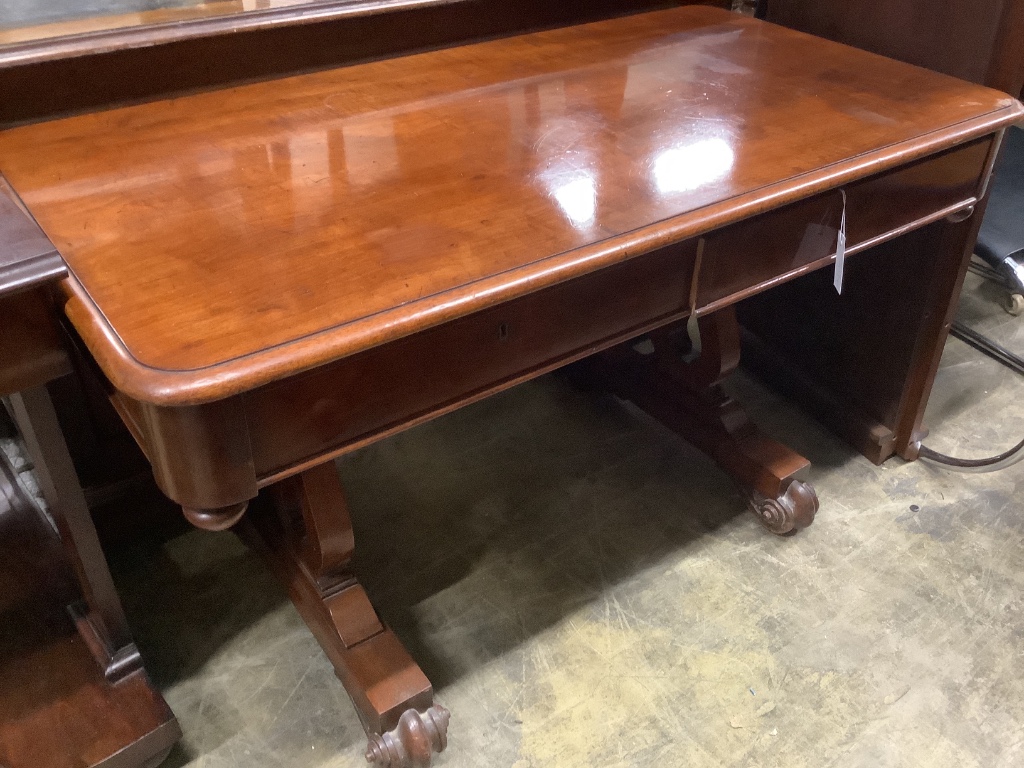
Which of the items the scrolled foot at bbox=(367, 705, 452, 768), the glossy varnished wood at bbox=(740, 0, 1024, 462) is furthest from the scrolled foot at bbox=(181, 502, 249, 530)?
the glossy varnished wood at bbox=(740, 0, 1024, 462)

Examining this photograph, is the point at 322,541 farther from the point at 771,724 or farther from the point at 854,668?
the point at 854,668

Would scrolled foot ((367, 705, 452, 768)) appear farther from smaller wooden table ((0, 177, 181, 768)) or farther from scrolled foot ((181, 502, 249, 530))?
scrolled foot ((181, 502, 249, 530))

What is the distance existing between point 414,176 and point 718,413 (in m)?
0.76

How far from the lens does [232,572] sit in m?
1.34

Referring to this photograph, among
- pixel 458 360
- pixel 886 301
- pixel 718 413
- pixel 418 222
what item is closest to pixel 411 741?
pixel 458 360

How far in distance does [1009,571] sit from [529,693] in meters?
0.78

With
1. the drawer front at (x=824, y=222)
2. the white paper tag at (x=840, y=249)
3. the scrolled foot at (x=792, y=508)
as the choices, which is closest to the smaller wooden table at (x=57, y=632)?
the drawer front at (x=824, y=222)

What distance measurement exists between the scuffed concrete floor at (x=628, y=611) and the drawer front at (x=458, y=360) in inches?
21.4

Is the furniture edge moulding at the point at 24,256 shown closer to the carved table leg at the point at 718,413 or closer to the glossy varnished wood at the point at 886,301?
the carved table leg at the point at 718,413

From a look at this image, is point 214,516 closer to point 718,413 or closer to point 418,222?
point 418,222

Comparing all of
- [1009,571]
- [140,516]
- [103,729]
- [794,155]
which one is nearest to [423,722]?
[103,729]

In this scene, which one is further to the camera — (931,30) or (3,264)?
(931,30)

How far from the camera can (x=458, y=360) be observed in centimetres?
78

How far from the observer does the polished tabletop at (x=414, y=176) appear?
673mm
